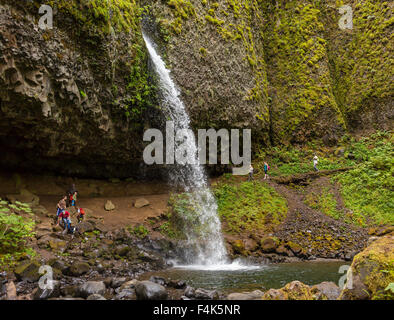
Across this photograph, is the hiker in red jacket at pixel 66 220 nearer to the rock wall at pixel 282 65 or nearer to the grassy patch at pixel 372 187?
the rock wall at pixel 282 65

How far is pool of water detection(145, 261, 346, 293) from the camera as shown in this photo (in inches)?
327

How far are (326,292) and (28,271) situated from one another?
7537 millimetres

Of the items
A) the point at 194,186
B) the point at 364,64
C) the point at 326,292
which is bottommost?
the point at 326,292

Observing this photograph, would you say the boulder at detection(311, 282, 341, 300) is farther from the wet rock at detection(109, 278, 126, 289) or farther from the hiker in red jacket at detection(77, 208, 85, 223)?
the hiker in red jacket at detection(77, 208, 85, 223)

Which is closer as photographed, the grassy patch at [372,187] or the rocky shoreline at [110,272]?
the rocky shoreline at [110,272]

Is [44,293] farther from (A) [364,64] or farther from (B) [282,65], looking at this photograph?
(A) [364,64]

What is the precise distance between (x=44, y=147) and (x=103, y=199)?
409cm

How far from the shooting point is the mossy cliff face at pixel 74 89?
943 cm

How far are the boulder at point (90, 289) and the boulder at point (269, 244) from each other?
7.75m

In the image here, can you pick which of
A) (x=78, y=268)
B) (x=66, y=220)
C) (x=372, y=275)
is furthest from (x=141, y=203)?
(x=372, y=275)

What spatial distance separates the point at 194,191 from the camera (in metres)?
16.5

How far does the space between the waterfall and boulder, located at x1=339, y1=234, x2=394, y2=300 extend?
7718mm

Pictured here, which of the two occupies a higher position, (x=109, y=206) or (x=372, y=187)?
(x=372, y=187)

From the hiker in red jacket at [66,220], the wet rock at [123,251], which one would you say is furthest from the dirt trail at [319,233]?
the hiker in red jacket at [66,220]
